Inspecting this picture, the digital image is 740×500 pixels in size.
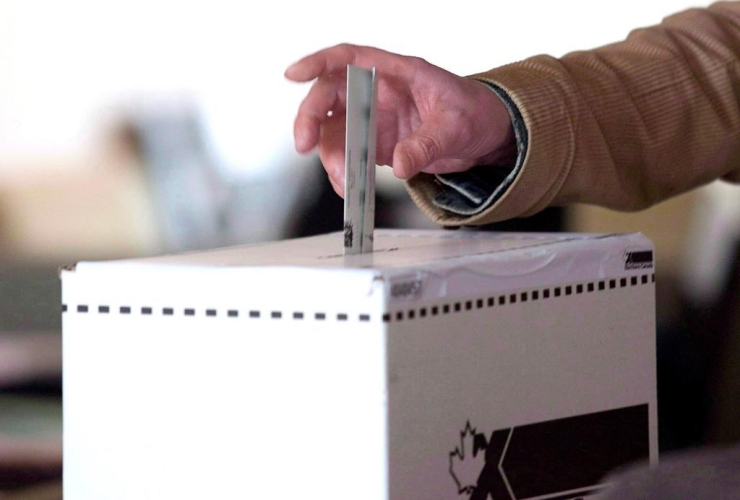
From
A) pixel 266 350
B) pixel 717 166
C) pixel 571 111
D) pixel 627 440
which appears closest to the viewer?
pixel 266 350

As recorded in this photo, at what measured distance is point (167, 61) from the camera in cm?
146

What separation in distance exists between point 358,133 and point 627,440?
11.7 inches

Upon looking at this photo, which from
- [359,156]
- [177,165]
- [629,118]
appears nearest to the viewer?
[359,156]

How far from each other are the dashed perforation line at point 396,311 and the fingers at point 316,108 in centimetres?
20

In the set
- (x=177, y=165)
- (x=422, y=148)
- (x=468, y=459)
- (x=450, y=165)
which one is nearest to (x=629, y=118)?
(x=450, y=165)

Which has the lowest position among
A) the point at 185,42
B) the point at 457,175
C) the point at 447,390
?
the point at 447,390

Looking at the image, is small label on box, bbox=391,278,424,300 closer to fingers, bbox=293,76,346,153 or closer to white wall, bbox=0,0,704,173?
fingers, bbox=293,76,346,153

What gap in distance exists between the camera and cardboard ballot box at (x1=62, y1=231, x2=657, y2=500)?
555 millimetres

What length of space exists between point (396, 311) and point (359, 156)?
0.15 meters

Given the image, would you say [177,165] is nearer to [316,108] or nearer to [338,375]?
[316,108]

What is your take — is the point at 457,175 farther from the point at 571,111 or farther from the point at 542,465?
the point at 542,465

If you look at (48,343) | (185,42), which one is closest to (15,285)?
(48,343)

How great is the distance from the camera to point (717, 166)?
41.1 inches

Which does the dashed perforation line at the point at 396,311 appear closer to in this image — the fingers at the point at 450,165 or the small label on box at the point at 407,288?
the small label on box at the point at 407,288
